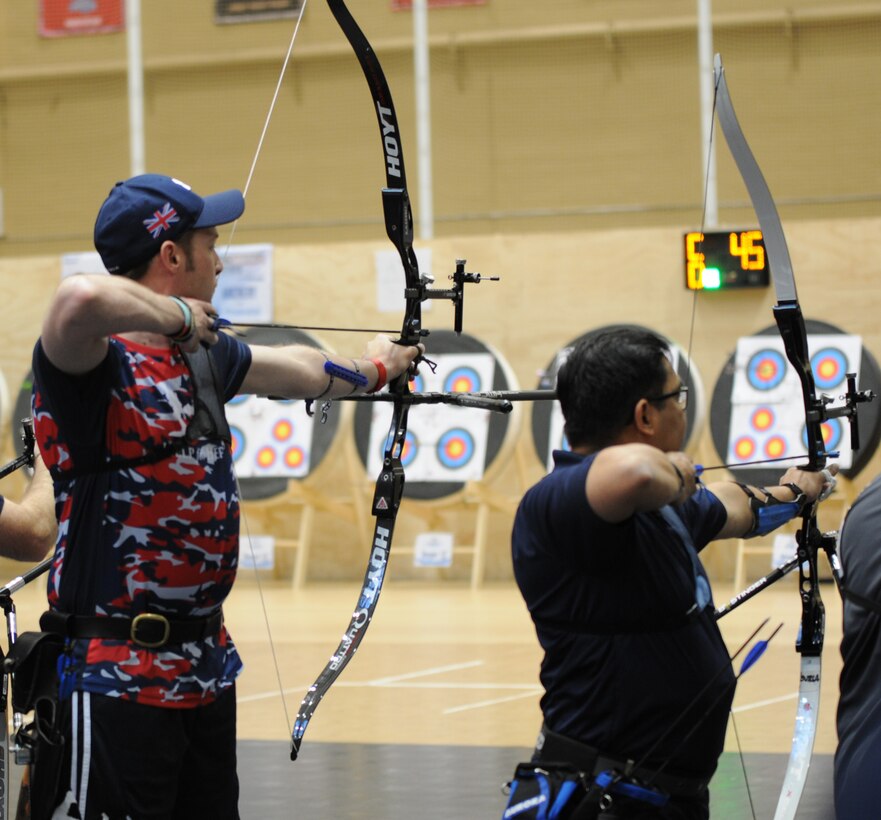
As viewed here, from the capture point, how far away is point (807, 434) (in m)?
2.38

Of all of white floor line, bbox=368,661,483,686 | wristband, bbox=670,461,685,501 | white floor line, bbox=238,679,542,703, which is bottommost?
white floor line, bbox=368,661,483,686

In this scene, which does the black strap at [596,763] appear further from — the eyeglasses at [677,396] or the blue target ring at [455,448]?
the blue target ring at [455,448]

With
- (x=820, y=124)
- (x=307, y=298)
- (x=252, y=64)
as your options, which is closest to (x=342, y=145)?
(x=252, y=64)

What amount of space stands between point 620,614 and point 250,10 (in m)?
11.4

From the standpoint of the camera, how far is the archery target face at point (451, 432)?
8.01 meters

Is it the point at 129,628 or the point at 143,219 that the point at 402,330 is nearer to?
the point at 143,219

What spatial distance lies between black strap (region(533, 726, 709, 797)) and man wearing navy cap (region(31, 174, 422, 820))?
401 millimetres

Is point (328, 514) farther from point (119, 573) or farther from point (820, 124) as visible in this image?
point (119, 573)

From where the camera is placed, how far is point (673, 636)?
180 centimetres

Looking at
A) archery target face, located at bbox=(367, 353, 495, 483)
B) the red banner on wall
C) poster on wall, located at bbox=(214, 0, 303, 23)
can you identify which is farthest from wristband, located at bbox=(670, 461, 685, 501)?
the red banner on wall

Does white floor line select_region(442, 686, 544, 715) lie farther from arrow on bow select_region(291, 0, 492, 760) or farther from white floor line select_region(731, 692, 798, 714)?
arrow on bow select_region(291, 0, 492, 760)

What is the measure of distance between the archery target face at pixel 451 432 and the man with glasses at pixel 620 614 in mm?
6106

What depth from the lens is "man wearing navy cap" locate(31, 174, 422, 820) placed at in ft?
6.00

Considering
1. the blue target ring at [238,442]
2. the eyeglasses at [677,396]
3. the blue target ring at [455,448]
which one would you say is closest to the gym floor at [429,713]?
the eyeglasses at [677,396]
